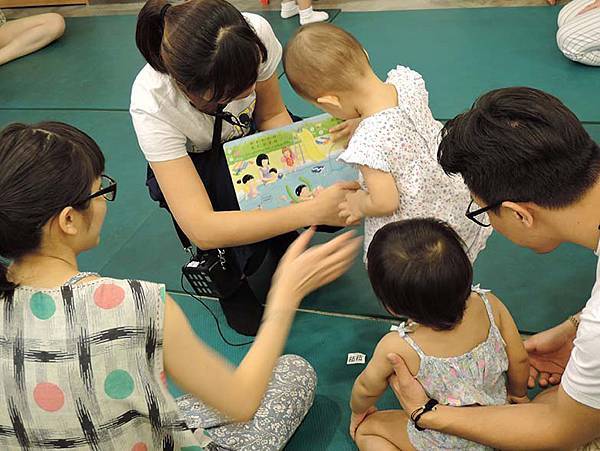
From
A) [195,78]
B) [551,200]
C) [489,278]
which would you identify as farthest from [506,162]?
[489,278]

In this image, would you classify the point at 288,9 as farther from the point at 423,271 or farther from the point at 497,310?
the point at 423,271

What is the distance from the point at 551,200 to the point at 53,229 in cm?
91

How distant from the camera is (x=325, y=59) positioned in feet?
5.88

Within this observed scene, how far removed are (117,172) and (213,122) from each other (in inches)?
52.3

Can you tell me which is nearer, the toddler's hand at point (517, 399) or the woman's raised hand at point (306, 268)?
the woman's raised hand at point (306, 268)

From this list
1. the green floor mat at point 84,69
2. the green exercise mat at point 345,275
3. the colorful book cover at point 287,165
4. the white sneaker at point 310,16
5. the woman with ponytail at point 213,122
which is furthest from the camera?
the white sneaker at point 310,16

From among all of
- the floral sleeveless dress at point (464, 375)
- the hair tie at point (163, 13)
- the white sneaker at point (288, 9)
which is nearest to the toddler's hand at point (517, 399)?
the floral sleeveless dress at point (464, 375)

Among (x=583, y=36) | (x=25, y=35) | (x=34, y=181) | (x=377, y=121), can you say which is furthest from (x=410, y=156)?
(x=25, y=35)

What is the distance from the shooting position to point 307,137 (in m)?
2.13

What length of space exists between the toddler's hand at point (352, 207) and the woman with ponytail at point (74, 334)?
2.43 ft

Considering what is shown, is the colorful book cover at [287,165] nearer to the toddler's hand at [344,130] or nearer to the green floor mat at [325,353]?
the toddler's hand at [344,130]

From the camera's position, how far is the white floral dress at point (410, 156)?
1.78 metres

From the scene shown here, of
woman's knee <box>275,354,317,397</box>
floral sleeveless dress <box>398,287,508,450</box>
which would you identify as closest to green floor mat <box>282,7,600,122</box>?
woman's knee <box>275,354,317,397</box>

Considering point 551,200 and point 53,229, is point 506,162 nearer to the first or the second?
point 551,200
